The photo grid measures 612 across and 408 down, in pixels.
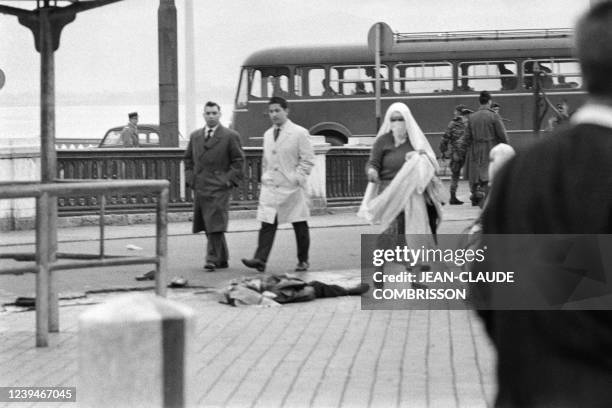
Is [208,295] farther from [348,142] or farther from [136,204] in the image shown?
[348,142]

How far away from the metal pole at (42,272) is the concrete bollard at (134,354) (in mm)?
5729

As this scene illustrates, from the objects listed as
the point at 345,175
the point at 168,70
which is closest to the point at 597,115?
the point at 345,175

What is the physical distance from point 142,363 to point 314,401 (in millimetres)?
4010

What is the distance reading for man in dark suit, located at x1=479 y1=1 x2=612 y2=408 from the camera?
2.75 meters

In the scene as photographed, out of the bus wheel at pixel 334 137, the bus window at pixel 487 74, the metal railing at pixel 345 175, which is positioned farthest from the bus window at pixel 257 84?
the metal railing at pixel 345 175

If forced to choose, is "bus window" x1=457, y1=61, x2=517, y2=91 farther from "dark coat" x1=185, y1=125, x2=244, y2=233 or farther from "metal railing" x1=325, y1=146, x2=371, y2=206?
"dark coat" x1=185, y1=125, x2=244, y2=233

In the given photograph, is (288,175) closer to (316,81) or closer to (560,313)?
(560,313)

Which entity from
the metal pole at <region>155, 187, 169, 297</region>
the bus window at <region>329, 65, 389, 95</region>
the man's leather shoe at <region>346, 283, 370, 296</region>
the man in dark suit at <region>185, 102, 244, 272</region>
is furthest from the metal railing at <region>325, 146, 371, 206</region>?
the metal pole at <region>155, 187, 169, 297</region>

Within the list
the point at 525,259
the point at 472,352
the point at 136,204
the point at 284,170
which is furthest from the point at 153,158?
the point at 525,259

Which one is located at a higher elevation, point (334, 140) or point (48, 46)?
point (334, 140)

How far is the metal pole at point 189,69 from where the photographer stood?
95.8 feet

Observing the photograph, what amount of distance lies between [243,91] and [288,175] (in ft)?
71.4

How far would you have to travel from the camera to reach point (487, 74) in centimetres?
3378

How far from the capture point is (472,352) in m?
8.28
